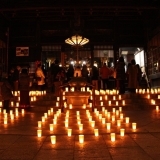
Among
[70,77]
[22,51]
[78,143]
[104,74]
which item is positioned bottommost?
[78,143]

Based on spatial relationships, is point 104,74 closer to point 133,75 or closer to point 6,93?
point 133,75

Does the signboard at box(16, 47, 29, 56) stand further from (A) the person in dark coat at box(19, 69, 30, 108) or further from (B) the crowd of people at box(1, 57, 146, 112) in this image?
(A) the person in dark coat at box(19, 69, 30, 108)

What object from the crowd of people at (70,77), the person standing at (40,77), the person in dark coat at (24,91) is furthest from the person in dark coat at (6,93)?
the person standing at (40,77)

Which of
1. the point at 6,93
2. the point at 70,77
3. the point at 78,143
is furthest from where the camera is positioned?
the point at 70,77

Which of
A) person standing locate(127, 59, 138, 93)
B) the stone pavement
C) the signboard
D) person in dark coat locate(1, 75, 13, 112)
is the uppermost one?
the signboard

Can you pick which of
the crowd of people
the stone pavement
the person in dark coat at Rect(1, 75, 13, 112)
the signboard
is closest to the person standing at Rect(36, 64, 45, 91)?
the crowd of people

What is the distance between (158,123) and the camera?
23.7 feet

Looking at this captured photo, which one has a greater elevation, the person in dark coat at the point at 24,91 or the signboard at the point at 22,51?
the signboard at the point at 22,51

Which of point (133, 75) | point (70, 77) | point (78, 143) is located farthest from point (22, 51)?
point (78, 143)

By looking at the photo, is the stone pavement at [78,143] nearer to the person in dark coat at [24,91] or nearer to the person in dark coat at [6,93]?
the person in dark coat at [6,93]

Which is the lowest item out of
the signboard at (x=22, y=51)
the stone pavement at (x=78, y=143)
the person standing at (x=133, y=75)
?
the stone pavement at (x=78, y=143)

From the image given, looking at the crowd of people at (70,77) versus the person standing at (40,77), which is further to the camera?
the person standing at (40,77)

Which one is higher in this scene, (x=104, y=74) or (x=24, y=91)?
(x=104, y=74)

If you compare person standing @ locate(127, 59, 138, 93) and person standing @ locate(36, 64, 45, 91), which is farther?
person standing @ locate(36, 64, 45, 91)
